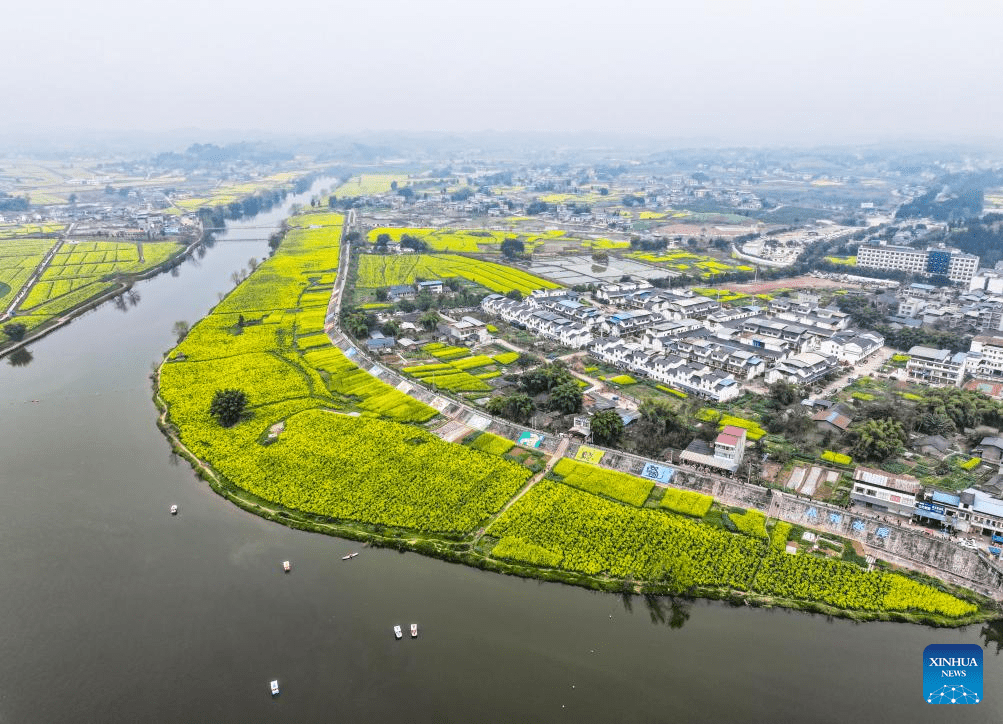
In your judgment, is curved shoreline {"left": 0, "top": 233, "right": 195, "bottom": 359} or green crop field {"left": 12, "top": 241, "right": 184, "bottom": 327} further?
green crop field {"left": 12, "top": 241, "right": 184, "bottom": 327}

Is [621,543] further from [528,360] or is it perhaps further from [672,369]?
[528,360]

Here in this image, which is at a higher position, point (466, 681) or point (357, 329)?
point (357, 329)

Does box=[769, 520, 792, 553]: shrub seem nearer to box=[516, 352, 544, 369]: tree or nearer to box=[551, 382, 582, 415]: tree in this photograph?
box=[551, 382, 582, 415]: tree

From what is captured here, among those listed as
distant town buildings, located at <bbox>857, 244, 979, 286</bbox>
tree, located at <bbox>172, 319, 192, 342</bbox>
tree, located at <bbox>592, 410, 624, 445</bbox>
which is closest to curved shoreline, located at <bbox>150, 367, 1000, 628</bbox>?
tree, located at <bbox>592, 410, 624, 445</bbox>

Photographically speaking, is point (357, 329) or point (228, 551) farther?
point (357, 329)

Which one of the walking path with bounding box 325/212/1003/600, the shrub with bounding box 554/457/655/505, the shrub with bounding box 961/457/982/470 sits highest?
the shrub with bounding box 961/457/982/470

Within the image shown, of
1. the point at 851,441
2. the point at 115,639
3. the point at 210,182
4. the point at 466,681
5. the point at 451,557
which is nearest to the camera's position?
the point at 466,681

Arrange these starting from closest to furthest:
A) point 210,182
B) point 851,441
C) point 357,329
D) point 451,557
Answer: point 451,557 → point 851,441 → point 357,329 → point 210,182

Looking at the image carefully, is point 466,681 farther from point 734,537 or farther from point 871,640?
point 871,640

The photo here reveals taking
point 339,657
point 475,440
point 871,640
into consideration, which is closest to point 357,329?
point 475,440
